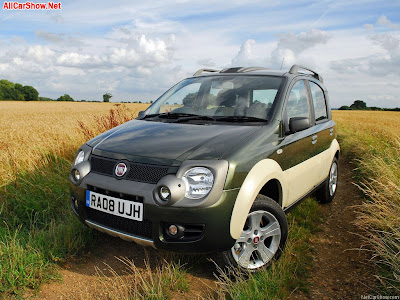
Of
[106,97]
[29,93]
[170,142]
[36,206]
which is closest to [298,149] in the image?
[170,142]

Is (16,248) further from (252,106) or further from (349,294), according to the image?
(349,294)

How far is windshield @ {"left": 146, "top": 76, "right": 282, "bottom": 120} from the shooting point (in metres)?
3.49

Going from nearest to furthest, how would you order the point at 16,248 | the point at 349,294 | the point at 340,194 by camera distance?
the point at 349,294
the point at 16,248
the point at 340,194

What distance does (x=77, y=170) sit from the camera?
9.87 feet

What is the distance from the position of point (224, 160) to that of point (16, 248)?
6.62 ft

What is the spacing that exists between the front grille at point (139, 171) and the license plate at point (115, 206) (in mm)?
192

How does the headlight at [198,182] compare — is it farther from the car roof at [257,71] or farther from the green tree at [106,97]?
the green tree at [106,97]

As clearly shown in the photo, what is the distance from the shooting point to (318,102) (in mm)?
→ 4809

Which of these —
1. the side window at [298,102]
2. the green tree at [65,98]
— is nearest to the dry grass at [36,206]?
the side window at [298,102]

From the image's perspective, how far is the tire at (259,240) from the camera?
9.26 ft

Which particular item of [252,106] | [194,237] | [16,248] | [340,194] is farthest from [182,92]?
[340,194]

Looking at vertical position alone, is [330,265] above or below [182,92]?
below

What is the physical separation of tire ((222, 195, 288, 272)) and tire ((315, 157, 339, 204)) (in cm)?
195

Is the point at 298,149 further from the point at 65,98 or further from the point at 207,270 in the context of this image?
the point at 65,98
